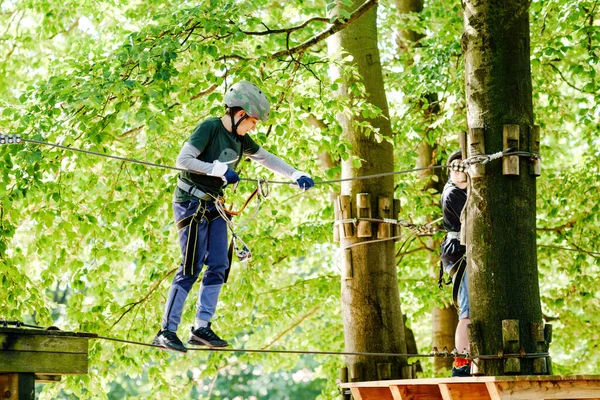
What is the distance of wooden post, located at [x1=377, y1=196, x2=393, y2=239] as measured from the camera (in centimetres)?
886

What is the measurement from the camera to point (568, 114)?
12250mm

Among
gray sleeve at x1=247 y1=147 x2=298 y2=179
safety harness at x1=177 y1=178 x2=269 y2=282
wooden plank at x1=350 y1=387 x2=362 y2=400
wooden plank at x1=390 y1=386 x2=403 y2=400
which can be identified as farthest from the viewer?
wooden plank at x1=350 y1=387 x2=362 y2=400

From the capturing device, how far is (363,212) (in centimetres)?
889

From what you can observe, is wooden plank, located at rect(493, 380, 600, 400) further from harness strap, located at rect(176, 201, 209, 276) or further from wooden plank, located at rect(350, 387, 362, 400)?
wooden plank, located at rect(350, 387, 362, 400)

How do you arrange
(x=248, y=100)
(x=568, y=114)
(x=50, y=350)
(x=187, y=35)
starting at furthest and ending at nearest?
(x=568, y=114) → (x=187, y=35) → (x=248, y=100) → (x=50, y=350)

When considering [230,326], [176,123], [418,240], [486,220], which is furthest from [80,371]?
[418,240]

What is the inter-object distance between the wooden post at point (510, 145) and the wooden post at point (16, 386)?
10.9 ft

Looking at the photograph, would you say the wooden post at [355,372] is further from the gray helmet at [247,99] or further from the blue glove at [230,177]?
the blue glove at [230,177]

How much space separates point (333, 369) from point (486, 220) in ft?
24.7

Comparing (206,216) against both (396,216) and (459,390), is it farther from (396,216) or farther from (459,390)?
(396,216)

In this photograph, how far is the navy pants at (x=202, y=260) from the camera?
20.4 feet

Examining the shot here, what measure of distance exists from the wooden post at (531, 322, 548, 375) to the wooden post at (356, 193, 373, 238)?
286cm

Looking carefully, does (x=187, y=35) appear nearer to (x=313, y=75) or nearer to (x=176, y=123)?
(x=313, y=75)

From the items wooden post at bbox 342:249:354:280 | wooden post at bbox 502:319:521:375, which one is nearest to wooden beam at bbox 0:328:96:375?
wooden post at bbox 502:319:521:375
